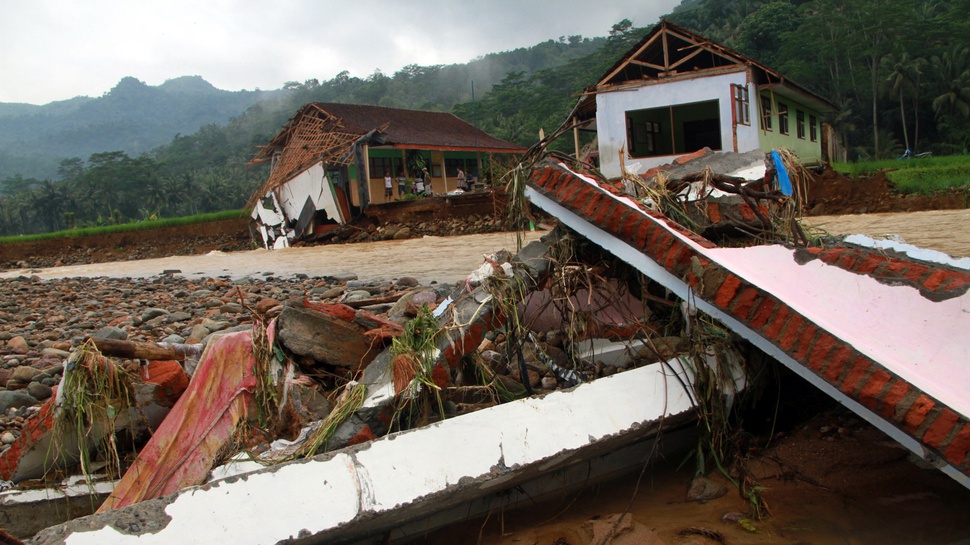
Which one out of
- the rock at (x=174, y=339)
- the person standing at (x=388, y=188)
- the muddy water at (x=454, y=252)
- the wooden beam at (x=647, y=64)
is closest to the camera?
the rock at (x=174, y=339)

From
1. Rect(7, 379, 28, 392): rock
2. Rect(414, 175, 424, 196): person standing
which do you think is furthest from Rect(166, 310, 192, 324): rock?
Rect(414, 175, 424, 196): person standing

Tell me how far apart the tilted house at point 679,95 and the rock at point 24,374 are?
1711 centimetres

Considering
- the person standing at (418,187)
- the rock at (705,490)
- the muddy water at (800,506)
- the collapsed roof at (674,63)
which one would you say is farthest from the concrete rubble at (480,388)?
the person standing at (418,187)

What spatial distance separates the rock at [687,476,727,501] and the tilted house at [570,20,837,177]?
17.8m

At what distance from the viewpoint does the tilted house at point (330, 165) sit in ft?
82.9

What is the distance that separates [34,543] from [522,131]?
44.7 m

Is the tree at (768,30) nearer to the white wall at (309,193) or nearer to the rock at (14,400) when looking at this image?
the white wall at (309,193)

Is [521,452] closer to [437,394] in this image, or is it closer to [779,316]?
[437,394]

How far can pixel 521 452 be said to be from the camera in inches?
113

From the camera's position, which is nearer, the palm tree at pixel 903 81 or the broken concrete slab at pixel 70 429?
the broken concrete slab at pixel 70 429

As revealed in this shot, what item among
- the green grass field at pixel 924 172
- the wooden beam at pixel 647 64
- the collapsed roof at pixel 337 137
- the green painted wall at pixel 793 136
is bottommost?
the green grass field at pixel 924 172

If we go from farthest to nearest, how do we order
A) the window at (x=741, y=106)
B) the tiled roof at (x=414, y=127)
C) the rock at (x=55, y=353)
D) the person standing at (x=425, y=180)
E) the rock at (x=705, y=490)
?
the person standing at (x=425, y=180), the tiled roof at (x=414, y=127), the window at (x=741, y=106), the rock at (x=55, y=353), the rock at (x=705, y=490)

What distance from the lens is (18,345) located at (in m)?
6.54

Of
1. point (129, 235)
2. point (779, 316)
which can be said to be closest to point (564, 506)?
point (779, 316)
